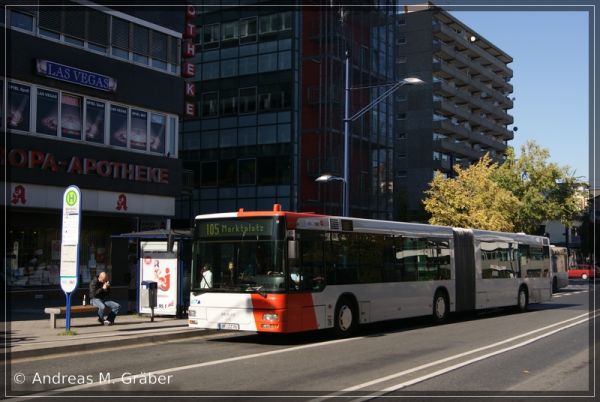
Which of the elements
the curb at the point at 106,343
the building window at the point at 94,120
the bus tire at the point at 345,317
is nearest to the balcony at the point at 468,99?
the building window at the point at 94,120

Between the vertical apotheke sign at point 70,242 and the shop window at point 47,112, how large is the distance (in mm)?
10125

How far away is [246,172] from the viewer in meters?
47.0

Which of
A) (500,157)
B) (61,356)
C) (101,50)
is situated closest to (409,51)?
(500,157)

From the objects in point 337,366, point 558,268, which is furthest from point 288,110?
point 337,366

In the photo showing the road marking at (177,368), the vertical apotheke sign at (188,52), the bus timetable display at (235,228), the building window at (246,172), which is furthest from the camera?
the building window at (246,172)

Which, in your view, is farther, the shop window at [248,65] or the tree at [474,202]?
the shop window at [248,65]

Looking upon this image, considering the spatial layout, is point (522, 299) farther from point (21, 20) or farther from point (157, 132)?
point (21, 20)

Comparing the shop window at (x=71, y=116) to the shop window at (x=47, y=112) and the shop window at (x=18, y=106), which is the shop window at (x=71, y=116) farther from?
the shop window at (x=18, y=106)

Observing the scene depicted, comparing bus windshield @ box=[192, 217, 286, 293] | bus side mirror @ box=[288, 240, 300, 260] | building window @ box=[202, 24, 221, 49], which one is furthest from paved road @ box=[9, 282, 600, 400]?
building window @ box=[202, 24, 221, 49]

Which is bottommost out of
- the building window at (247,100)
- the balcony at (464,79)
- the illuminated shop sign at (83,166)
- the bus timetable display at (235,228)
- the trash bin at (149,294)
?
the trash bin at (149,294)

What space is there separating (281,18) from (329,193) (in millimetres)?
12098

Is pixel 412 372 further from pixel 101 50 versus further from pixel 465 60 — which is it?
pixel 465 60

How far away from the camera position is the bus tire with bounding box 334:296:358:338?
15925 mm

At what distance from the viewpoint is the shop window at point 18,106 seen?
23.1 meters
